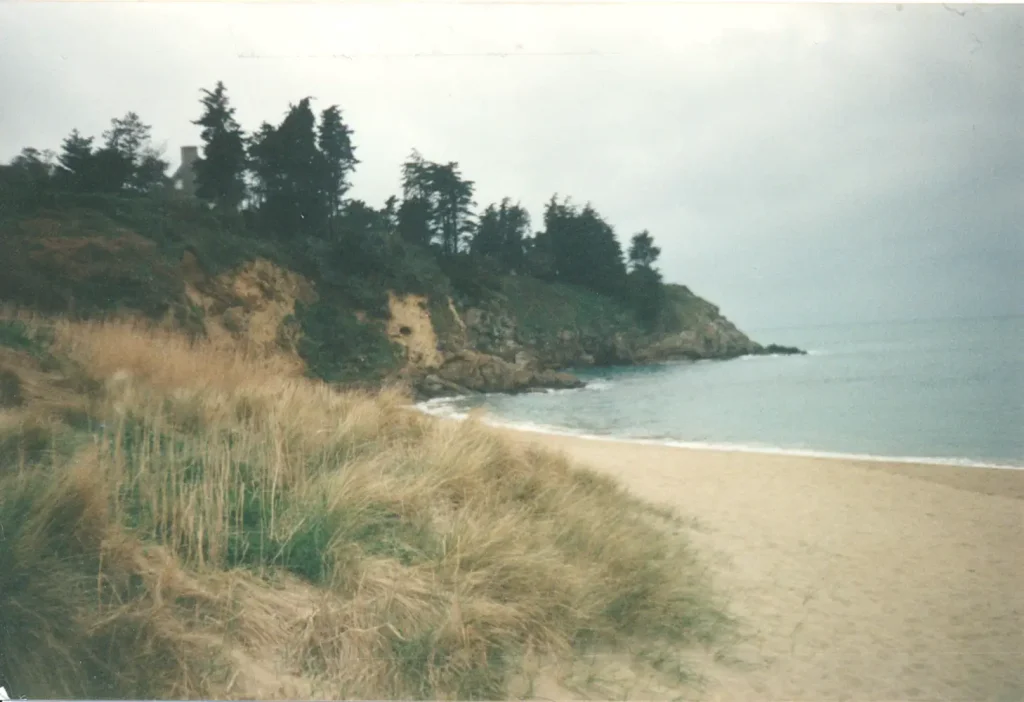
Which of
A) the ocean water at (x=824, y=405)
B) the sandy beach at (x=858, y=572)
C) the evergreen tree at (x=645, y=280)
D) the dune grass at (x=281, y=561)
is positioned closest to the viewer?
the dune grass at (x=281, y=561)

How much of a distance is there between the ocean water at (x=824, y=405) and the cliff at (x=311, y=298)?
1.23m

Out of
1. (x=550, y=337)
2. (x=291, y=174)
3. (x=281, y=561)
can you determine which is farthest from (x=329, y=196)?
(x=281, y=561)

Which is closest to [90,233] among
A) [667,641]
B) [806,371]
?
[667,641]

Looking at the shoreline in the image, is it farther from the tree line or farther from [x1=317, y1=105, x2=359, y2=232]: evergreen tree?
[x1=317, y1=105, x2=359, y2=232]: evergreen tree

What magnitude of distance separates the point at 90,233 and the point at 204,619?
710cm

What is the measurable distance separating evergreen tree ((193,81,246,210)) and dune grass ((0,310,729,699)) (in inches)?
117

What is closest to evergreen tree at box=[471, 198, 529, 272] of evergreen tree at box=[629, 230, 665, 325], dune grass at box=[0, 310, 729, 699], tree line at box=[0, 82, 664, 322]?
tree line at box=[0, 82, 664, 322]

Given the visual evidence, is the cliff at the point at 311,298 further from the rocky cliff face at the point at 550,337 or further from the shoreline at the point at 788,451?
the shoreline at the point at 788,451

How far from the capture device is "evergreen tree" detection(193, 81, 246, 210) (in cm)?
616

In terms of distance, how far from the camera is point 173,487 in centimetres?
319

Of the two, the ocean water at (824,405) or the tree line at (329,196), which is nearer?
the tree line at (329,196)

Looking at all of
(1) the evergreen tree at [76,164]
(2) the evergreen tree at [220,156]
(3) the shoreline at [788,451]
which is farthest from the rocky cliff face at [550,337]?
(1) the evergreen tree at [76,164]

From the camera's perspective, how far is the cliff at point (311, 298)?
7.71 m

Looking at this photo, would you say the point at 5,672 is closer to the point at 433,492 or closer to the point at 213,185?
the point at 433,492
